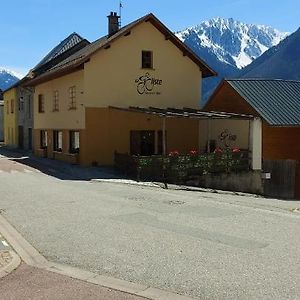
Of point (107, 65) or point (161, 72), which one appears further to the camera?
point (161, 72)

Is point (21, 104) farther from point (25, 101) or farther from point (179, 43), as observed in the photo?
point (179, 43)

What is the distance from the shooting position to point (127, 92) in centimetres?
2705

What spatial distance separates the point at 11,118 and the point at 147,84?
23.9 metres

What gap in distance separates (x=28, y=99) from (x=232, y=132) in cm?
2029

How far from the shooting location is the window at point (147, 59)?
2764cm

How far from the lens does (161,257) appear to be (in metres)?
7.79

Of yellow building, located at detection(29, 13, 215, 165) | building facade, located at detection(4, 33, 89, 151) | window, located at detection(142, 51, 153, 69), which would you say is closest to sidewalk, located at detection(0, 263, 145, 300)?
yellow building, located at detection(29, 13, 215, 165)

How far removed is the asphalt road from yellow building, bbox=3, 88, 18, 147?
30655mm

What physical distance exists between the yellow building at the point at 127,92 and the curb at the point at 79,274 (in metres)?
17.0


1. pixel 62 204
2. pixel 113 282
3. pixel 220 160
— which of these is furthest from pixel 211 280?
pixel 220 160

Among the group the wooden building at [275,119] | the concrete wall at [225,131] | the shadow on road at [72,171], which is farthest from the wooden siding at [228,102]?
the shadow on road at [72,171]

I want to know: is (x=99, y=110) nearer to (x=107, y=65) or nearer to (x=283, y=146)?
(x=107, y=65)

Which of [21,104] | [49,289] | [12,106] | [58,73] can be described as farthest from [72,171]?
[12,106]

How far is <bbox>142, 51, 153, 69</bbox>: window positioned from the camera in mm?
27641
